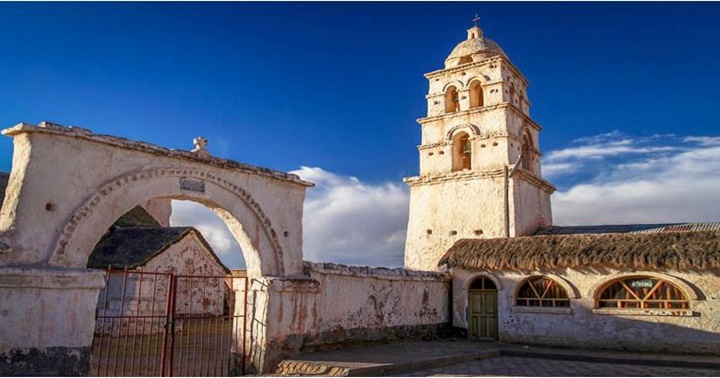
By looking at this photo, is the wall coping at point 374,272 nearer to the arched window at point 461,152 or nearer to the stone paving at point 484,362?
the stone paving at point 484,362

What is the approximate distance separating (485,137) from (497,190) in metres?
2.17

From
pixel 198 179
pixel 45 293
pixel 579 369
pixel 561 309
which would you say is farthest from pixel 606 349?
pixel 45 293

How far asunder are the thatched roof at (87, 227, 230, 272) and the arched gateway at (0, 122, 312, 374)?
9.23 metres

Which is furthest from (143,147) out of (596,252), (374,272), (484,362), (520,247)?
(596,252)

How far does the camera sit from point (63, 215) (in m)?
8.12

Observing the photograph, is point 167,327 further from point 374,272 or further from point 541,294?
point 541,294

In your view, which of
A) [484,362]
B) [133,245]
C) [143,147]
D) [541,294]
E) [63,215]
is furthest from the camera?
[133,245]

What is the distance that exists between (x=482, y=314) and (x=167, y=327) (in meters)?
10.9

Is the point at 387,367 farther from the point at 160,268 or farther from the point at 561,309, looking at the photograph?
the point at 160,268

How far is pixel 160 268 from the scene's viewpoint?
60.0 feet

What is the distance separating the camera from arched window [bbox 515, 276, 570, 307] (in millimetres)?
15625

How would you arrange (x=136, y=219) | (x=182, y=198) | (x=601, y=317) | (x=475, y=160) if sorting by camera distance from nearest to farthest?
(x=182, y=198) → (x=601, y=317) → (x=475, y=160) → (x=136, y=219)

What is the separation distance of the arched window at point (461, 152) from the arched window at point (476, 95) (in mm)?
1325

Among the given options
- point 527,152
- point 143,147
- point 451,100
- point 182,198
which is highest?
point 451,100
